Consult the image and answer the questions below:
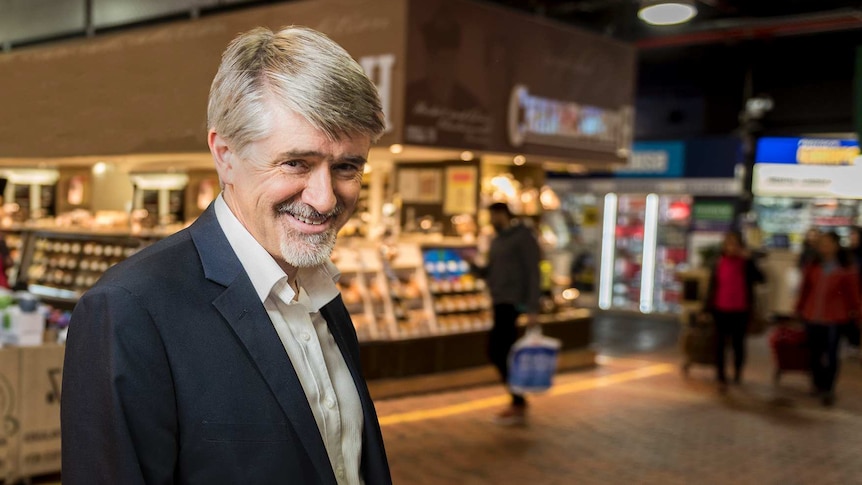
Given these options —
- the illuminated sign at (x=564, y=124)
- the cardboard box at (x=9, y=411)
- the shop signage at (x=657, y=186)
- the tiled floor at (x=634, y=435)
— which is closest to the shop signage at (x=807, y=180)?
the shop signage at (x=657, y=186)

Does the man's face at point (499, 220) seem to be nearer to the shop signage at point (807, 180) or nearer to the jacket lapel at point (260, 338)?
the jacket lapel at point (260, 338)

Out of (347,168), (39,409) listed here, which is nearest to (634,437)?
(39,409)

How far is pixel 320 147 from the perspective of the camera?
141 centimetres

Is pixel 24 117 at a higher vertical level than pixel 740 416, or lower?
higher

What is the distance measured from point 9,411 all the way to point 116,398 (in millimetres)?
4202

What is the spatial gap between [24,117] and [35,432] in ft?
13.1

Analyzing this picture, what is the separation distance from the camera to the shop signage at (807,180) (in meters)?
15.6

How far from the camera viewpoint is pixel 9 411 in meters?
4.94

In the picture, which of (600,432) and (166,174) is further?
(166,174)

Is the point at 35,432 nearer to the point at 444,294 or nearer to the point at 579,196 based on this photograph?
the point at 444,294

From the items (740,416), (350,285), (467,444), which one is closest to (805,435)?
(740,416)

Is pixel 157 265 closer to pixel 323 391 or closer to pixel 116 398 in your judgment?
pixel 116 398

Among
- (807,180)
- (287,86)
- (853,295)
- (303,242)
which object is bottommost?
(853,295)

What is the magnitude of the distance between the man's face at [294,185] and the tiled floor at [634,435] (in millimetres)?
3697
